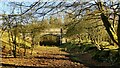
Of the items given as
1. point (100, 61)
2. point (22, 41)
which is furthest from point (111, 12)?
point (22, 41)

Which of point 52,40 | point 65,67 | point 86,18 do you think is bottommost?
point 52,40

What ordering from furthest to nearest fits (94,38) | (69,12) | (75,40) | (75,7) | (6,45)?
(75,40)
(94,38)
(6,45)
(69,12)
(75,7)

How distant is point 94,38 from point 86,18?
16.5 m

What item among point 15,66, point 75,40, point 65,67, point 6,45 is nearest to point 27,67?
point 15,66

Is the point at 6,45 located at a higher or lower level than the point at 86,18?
lower

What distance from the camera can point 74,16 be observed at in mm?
12453

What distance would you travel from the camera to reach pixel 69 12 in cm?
1212

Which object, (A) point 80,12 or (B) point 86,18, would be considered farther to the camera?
(B) point 86,18

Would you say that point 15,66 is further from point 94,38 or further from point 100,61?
point 94,38

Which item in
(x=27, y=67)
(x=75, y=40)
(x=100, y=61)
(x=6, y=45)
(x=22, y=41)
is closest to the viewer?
(x=27, y=67)

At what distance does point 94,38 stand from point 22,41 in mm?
7930

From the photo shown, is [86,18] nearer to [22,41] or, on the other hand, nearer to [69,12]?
[69,12]

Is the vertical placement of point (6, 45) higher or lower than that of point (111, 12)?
lower

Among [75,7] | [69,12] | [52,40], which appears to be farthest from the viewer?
[52,40]
